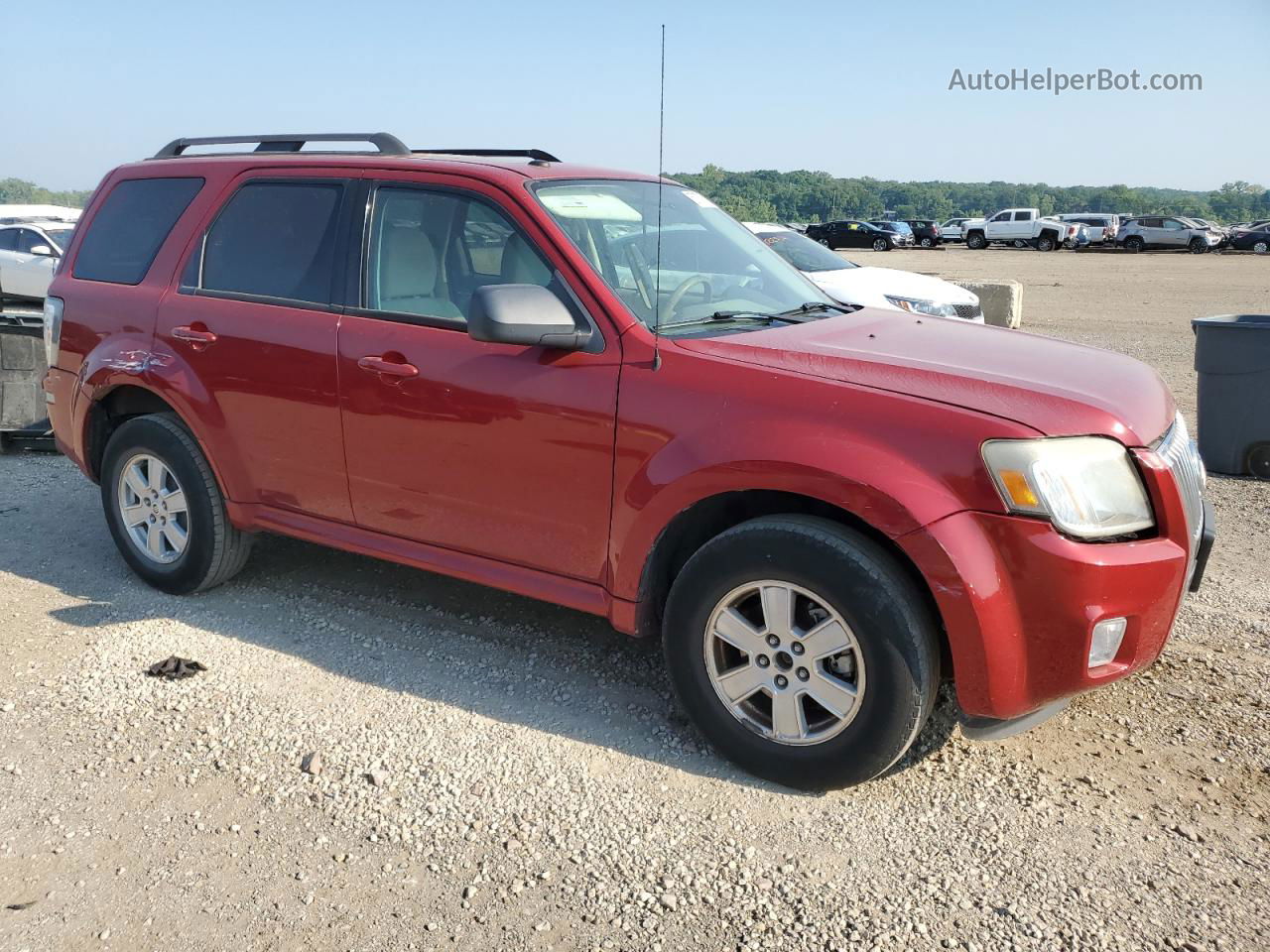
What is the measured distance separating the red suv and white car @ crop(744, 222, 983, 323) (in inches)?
204

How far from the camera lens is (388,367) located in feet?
13.0

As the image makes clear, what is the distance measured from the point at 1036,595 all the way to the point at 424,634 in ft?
8.38

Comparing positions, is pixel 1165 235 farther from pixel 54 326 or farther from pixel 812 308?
pixel 54 326

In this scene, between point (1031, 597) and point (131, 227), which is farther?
point (131, 227)

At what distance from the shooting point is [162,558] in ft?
16.2

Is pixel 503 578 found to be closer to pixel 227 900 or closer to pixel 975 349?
pixel 227 900

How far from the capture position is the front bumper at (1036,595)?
2.91 metres

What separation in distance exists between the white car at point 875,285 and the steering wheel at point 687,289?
5135 mm

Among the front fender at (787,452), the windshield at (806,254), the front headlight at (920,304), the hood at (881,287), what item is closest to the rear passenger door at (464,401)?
the front fender at (787,452)

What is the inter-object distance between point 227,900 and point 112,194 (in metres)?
3.64

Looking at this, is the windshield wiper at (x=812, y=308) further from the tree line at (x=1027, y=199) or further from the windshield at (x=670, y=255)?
the tree line at (x=1027, y=199)

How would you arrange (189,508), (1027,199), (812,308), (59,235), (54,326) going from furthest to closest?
1. (1027,199)
2. (59,235)
3. (54,326)
4. (189,508)
5. (812,308)

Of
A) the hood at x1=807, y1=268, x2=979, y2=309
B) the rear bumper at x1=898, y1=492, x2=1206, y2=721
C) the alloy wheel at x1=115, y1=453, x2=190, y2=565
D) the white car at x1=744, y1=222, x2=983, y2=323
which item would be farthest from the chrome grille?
the hood at x1=807, y1=268, x2=979, y2=309

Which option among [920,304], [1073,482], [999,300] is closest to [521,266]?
[1073,482]
